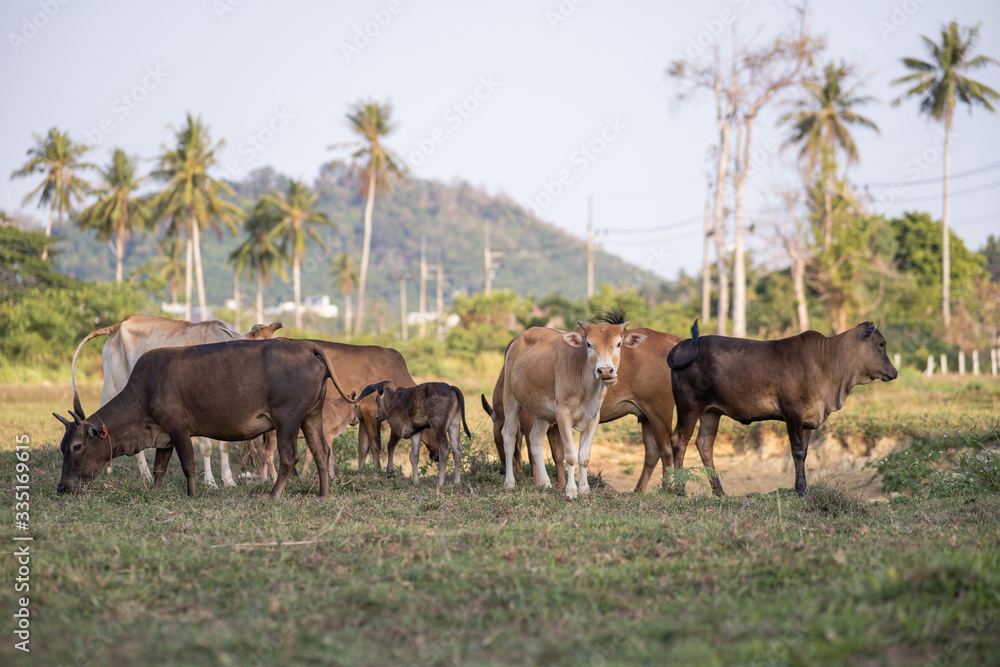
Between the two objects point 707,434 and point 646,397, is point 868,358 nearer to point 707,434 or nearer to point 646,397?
point 707,434

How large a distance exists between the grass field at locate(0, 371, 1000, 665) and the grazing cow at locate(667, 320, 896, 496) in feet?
4.13

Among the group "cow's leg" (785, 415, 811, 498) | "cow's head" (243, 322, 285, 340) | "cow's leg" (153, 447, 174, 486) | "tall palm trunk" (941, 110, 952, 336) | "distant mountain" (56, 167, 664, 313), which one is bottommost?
"cow's leg" (153, 447, 174, 486)

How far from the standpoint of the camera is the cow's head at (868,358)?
915 centimetres

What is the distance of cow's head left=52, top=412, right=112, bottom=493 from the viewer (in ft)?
26.8

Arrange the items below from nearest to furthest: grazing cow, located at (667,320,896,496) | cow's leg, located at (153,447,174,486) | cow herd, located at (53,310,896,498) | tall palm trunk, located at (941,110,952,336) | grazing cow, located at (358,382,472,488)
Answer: cow herd, located at (53,310,896,498) < cow's leg, located at (153,447,174,486) < grazing cow, located at (667,320,896,496) < grazing cow, located at (358,382,472,488) < tall palm trunk, located at (941,110,952,336)

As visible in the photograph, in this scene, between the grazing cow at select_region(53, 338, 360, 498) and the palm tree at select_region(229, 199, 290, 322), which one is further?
the palm tree at select_region(229, 199, 290, 322)

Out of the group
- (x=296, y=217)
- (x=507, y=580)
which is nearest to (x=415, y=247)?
(x=296, y=217)

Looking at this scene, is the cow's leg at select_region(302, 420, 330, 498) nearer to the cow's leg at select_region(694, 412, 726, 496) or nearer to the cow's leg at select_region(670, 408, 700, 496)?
the cow's leg at select_region(670, 408, 700, 496)

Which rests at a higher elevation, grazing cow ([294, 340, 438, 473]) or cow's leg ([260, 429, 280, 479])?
grazing cow ([294, 340, 438, 473])

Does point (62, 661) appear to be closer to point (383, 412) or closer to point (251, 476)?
point (383, 412)

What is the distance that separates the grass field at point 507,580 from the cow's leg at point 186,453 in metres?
0.20

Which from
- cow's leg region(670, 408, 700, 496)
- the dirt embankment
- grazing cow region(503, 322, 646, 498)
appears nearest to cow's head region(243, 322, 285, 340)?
grazing cow region(503, 322, 646, 498)

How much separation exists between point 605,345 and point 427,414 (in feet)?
7.44

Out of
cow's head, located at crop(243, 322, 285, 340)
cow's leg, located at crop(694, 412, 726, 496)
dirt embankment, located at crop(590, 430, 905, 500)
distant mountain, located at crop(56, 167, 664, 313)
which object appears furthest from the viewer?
distant mountain, located at crop(56, 167, 664, 313)
